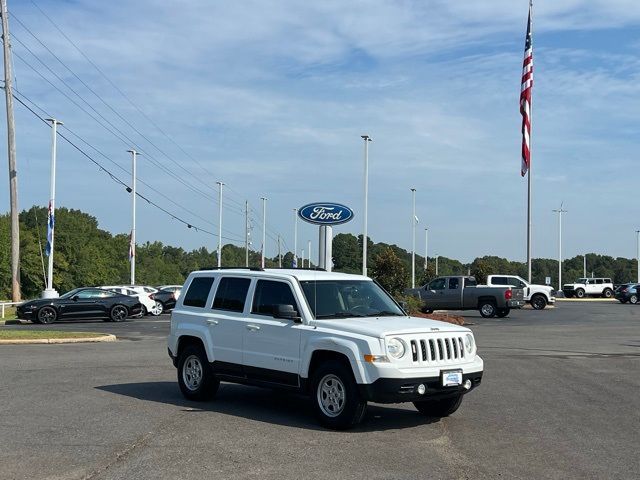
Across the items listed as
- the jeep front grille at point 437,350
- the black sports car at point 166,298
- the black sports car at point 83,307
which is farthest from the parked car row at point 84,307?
the jeep front grille at point 437,350

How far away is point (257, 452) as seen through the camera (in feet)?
27.1

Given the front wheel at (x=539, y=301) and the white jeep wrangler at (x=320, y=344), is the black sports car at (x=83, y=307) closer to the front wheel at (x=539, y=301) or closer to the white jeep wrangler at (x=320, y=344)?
the white jeep wrangler at (x=320, y=344)

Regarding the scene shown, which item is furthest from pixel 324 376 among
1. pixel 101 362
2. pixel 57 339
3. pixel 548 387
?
pixel 57 339

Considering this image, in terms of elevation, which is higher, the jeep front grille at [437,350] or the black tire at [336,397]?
the jeep front grille at [437,350]

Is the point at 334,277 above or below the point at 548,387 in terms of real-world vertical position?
above

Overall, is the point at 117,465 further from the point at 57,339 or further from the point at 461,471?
the point at 57,339

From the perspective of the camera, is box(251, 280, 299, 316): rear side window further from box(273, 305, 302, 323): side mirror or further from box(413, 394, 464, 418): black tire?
box(413, 394, 464, 418): black tire

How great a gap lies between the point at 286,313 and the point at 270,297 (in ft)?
2.63

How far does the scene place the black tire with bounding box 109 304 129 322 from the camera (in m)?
34.2

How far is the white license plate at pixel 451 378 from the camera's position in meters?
9.47

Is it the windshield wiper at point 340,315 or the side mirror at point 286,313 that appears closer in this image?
the side mirror at point 286,313

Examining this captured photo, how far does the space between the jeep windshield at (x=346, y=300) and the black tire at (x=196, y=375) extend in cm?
203

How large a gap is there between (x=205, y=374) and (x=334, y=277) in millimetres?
2331

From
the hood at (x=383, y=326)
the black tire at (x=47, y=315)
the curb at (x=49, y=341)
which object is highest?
the hood at (x=383, y=326)
